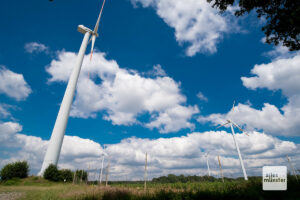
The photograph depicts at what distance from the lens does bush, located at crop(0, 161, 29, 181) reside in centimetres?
4100

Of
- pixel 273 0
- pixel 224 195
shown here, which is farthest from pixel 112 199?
pixel 273 0

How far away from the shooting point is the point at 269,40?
1608 cm

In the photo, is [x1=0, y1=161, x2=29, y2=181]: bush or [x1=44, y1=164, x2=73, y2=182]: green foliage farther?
[x1=44, y1=164, x2=73, y2=182]: green foliage

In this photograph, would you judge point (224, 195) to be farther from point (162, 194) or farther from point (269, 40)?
→ point (269, 40)

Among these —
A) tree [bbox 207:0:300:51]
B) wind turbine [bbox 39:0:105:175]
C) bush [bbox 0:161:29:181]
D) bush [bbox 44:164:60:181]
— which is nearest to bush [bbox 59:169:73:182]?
bush [bbox 44:164:60:181]

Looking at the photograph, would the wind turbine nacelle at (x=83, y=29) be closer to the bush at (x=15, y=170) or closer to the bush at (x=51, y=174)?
the bush at (x=15, y=170)

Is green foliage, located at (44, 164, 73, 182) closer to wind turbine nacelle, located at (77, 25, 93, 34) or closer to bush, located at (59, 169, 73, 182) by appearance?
bush, located at (59, 169, 73, 182)

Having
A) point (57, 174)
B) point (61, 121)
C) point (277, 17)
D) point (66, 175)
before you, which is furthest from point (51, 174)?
point (277, 17)

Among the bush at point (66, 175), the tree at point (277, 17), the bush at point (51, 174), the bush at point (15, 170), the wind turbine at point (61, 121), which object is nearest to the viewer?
the tree at point (277, 17)

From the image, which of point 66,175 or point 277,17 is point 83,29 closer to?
point 66,175

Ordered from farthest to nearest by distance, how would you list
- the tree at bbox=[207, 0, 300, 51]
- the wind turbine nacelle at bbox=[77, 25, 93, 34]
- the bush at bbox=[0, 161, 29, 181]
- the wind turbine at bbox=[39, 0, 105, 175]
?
the wind turbine nacelle at bbox=[77, 25, 93, 34]
the wind turbine at bbox=[39, 0, 105, 175]
the bush at bbox=[0, 161, 29, 181]
the tree at bbox=[207, 0, 300, 51]

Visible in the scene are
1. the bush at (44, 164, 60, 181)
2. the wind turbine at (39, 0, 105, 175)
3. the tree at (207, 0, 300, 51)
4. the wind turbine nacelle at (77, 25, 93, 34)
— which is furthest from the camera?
the wind turbine nacelle at (77, 25, 93, 34)

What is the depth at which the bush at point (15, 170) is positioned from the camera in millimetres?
41000

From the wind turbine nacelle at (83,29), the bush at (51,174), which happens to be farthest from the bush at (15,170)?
the wind turbine nacelle at (83,29)
